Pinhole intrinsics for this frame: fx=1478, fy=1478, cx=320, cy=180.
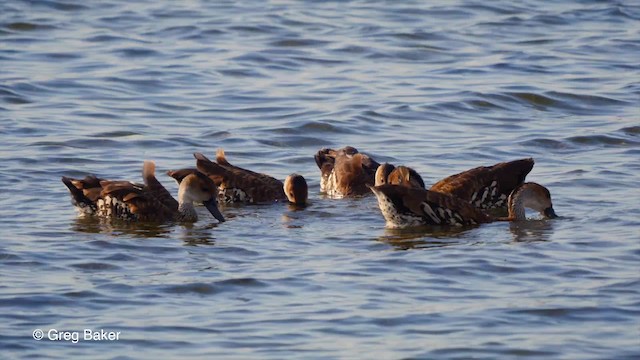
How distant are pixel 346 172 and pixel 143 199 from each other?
2.24 metres

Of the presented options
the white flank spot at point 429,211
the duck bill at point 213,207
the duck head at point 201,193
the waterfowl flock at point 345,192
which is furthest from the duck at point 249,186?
the white flank spot at point 429,211

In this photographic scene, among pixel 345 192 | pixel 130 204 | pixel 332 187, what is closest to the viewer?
pixel 130 204

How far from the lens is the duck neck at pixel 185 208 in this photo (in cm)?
1262

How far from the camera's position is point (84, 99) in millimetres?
18234

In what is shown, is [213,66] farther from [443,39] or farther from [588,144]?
[588,144]

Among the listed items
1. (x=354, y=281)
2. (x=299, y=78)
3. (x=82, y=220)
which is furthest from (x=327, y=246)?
(x=299, y=78)

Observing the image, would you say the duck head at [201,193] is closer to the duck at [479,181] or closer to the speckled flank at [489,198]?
the duck at [479,181]

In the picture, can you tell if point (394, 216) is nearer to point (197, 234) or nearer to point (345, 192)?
point (197, 234)

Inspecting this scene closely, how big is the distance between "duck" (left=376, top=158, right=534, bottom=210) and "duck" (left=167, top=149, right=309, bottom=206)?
2.62 feet

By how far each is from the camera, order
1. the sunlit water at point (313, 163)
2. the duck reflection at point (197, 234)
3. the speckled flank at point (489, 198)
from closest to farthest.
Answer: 1. the sunlit water at point (313, 163)
2. the duck reflection at point (197, 234)
3. the speckled flank at point (489, 198)

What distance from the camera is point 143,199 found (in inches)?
487

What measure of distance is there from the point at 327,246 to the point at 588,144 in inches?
206

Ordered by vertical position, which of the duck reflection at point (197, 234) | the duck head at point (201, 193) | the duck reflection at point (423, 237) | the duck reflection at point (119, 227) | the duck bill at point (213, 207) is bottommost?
the duck reflection at point (423, 237)

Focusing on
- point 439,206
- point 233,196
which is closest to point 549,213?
point 439,206
